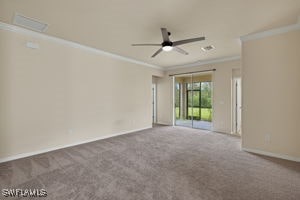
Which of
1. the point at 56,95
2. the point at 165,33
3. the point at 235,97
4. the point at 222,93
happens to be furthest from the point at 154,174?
the point at 235,97

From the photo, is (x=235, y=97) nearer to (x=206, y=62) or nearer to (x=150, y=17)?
(x=206, y=62)

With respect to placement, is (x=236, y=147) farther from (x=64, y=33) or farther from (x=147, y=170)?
(x=64, y=33)

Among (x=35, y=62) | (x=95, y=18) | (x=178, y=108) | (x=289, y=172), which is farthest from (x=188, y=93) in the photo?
(x=35, y=62)

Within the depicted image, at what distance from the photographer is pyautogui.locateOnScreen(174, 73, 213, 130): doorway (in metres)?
6.93

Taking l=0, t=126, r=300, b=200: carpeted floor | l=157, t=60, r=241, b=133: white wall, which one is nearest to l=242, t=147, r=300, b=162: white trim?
l=0, t=126, r=300, b=200: carpeted floor

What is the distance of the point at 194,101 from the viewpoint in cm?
744

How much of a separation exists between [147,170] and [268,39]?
13.1 feet

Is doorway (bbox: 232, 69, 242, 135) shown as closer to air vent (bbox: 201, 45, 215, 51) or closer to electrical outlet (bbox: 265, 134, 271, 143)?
air vent (bbox: 201, 45, 215, 51)

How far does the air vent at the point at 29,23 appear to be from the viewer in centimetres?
277

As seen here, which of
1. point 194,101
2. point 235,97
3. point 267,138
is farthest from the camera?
point 194,101

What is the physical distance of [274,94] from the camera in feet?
10.8

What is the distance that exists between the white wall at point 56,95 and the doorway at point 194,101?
305 centimetres

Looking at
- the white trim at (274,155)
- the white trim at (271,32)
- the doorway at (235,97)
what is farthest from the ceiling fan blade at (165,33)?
the doorway at (235,97)

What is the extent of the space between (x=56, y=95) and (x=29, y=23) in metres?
1.64
